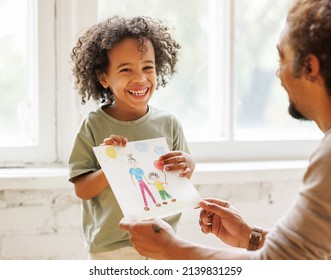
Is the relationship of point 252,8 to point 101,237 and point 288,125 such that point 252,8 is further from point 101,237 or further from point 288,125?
point 101,237

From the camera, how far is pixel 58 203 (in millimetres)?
1869

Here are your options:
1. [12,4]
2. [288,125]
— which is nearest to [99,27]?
[12,4]

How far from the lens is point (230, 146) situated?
6.98 feet

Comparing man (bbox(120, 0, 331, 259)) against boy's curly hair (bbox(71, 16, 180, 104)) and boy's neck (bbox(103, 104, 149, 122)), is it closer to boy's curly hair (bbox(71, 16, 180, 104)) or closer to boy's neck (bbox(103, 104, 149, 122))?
boy's neck (bbox(103, 104, 149, 122))

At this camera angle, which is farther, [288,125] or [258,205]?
[288,125]

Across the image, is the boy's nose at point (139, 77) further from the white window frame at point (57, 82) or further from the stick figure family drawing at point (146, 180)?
the white window frame at point (57, 82)

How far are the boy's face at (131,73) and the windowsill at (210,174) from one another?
43 centimetres

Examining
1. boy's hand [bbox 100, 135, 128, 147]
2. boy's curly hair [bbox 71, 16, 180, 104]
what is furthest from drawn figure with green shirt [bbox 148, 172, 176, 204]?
boy's curly hair [bbox 71, 16, 180, 104]

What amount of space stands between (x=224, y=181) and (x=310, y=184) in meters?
0.93

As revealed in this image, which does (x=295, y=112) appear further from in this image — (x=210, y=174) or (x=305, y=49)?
(x=210, y=174)

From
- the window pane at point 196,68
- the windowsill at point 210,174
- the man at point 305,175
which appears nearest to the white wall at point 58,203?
the windowsill at point 210,174

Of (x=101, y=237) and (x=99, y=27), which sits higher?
(x=99, y=27)

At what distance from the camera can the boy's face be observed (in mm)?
1481
